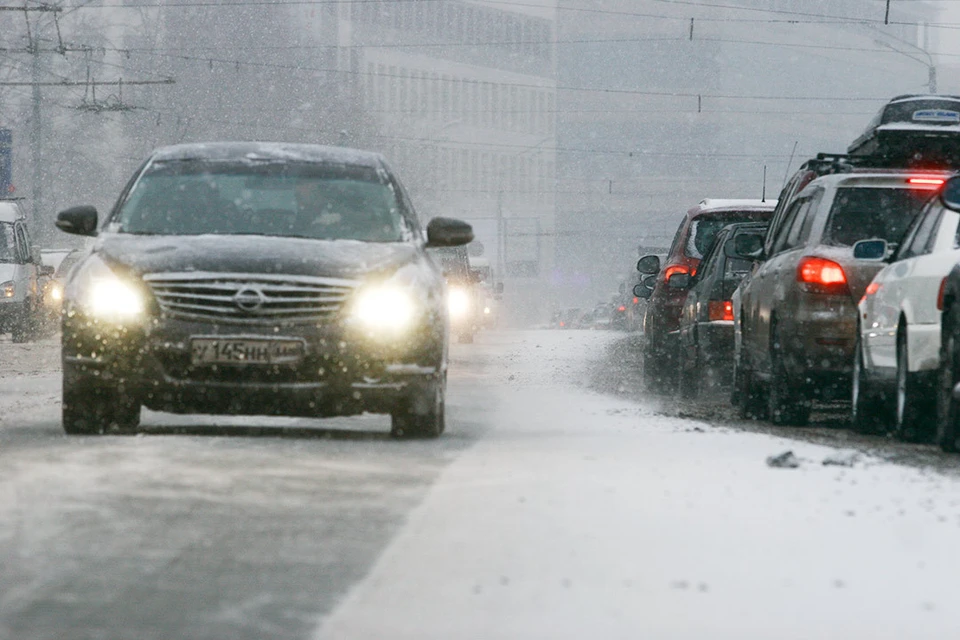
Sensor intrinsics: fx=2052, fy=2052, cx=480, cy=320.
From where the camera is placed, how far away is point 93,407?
10.5m

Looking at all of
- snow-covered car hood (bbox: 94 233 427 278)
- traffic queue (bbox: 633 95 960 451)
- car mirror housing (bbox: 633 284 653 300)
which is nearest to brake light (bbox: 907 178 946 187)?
traffic queue (bbox: 633 95 960 451)

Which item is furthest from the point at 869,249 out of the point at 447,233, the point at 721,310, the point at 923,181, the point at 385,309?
the point at 721,310

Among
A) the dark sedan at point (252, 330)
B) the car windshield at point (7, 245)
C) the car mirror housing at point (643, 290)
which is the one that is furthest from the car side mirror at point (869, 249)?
the car windshield at point (7, 245)

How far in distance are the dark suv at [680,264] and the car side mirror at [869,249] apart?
6364 millimetres

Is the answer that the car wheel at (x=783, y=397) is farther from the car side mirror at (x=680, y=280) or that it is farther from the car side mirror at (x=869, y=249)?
the car side mirror at (x=680, y=280)

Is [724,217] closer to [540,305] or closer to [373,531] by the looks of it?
[373,531]

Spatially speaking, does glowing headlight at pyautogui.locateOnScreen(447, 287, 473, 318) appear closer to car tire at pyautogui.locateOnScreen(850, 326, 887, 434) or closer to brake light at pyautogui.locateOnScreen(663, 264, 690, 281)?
brake light at pyautogui.locateOnScreen(663, 264, 690, 281)

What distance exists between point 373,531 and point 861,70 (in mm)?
153439

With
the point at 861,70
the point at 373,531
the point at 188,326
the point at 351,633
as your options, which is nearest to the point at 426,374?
the point at 188,326

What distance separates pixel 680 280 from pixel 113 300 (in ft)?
31.4

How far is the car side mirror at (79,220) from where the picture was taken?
11445 mm

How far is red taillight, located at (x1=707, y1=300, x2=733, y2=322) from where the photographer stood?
1733cm

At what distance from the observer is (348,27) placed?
422 feet

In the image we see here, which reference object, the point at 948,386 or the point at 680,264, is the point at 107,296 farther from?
the point at 680,264
